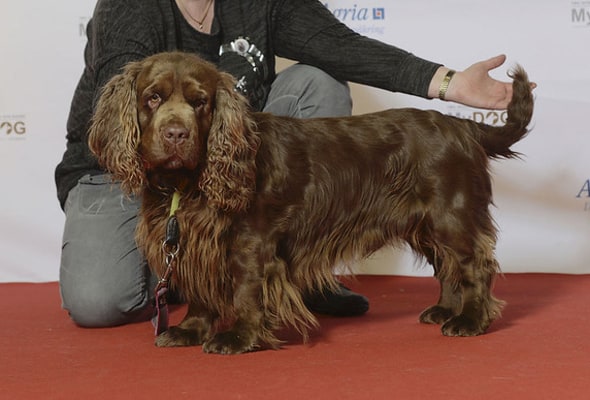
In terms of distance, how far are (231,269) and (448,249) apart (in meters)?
0.67

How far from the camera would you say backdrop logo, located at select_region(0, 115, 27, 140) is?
3.80 metres

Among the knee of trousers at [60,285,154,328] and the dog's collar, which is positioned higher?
the dog's collar

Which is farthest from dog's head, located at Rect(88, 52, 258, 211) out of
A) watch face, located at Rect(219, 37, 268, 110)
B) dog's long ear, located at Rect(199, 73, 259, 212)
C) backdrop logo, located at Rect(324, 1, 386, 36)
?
backdrop logo, located at Rect(324, 1, 386, 36)

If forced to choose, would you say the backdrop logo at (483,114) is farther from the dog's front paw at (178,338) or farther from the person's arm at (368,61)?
the dog's front paw at (178,338)

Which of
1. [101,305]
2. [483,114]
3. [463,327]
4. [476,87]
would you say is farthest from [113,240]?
[483,114]

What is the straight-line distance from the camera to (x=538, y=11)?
3.62 meters

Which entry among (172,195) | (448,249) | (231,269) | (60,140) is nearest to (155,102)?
(172,195)

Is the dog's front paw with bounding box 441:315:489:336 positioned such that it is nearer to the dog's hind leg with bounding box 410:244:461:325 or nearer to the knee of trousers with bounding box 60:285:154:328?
the dog's hind leg with bounding box 410:244:461:325

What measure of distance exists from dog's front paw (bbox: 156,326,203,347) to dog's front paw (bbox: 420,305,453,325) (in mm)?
733

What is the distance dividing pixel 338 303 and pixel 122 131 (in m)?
1.01

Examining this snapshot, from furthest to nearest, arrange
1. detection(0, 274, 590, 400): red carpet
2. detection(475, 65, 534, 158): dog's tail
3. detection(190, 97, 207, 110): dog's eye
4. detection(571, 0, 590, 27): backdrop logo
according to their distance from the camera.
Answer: detection(571, 0, 590, 27): backdrop logo → detection(475, 65, 534, 158): dog's tail → detection(190, 97, 207, 110): dog's eye → detection(0, 274, 590, 400): red carpet

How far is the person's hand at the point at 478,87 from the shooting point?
270 centimetres

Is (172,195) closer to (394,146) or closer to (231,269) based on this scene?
(231,269)

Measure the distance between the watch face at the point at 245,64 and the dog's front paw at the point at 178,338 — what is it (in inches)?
35.0
